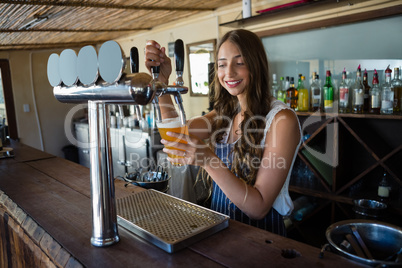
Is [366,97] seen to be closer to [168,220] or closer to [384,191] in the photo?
[384,191]

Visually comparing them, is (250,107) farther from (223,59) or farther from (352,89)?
(352,89)

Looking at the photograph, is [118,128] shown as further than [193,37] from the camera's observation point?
Yes

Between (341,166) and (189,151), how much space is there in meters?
1.94

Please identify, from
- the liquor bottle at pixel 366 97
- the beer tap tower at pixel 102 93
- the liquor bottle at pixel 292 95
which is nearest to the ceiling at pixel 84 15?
the liquor bottle at pixel 292 95

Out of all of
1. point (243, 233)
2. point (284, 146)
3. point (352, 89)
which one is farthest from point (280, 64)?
point (243, 233)

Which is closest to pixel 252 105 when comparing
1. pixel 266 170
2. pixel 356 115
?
pixel 266 170

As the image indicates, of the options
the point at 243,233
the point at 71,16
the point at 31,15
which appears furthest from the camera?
the point at 71,16

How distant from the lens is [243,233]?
1.01 m

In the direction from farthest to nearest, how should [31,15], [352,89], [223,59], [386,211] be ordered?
1. [31,15]
2. [352,89]
3. [386,211]
4. [223,59]

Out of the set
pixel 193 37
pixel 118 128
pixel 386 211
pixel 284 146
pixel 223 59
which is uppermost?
pixel 193 37

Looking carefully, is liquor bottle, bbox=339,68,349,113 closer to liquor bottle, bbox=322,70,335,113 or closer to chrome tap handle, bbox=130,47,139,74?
liquor bottle, bbox=322,70,335,113

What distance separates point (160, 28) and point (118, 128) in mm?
1594

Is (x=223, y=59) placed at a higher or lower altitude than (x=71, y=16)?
lower

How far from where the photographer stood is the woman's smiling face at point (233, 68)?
144 centimetres
